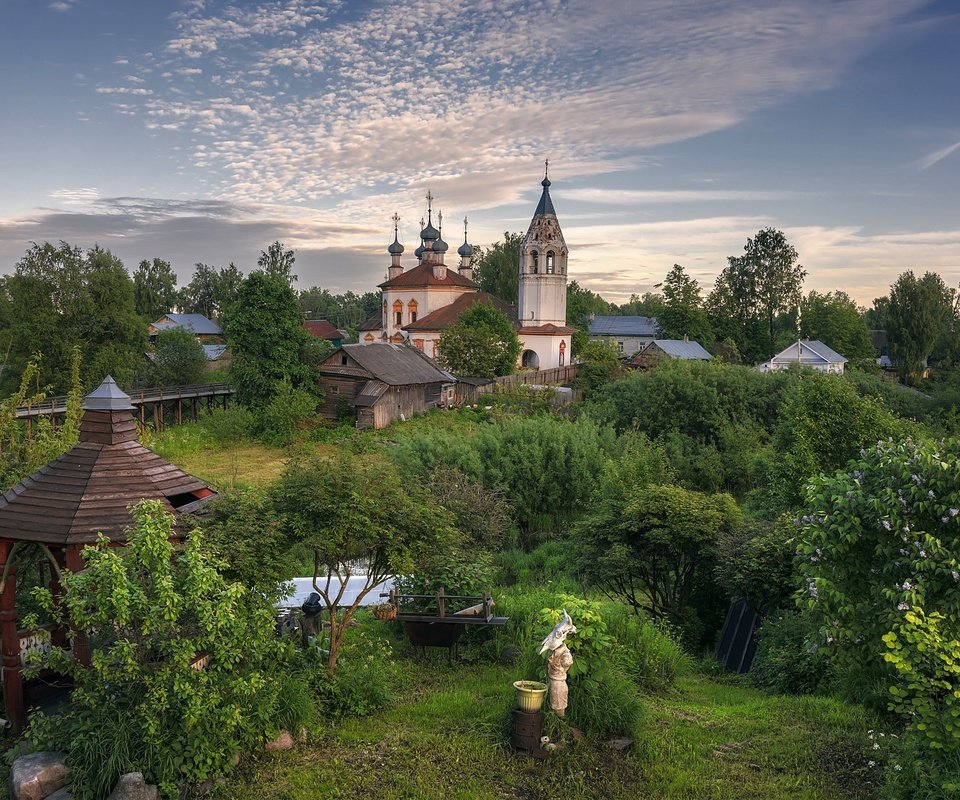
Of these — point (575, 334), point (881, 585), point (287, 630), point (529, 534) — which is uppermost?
point (575, 334)

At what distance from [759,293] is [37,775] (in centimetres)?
6261

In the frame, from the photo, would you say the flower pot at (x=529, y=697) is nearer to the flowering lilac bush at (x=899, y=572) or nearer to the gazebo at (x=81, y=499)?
the flowering lilac bush at (x=899, y=572)

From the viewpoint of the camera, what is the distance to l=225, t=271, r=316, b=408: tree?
116ft

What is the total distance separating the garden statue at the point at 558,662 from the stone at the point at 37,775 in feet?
14.9

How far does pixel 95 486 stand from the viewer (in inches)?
325

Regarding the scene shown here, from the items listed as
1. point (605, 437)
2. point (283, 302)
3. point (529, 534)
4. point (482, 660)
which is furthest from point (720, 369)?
point (482, 660)

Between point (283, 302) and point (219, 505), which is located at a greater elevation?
point (283, 302)

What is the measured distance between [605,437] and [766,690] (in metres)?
13.3

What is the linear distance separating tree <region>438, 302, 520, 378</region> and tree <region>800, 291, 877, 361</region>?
3129 centimetres

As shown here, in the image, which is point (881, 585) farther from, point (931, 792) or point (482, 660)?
point (482, 660)

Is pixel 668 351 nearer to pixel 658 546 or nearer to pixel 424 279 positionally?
pixel 424 279

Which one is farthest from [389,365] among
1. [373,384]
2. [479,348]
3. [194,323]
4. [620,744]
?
[194,323]

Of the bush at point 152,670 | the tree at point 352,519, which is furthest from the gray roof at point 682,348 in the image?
the bush at point 152,670

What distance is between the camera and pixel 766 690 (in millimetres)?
10484
